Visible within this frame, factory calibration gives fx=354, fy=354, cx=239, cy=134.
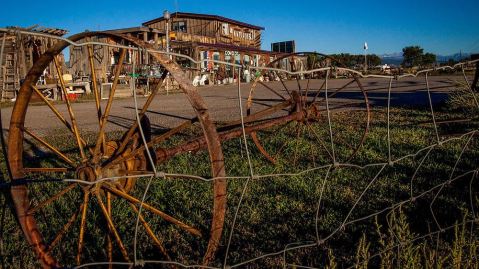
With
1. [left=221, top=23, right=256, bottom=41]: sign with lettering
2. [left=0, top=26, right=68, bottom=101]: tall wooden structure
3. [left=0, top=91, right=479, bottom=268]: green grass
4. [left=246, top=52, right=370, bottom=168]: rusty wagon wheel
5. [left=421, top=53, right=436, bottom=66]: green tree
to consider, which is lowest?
[left=0, top=91, right=479, bottom=268]: green grass

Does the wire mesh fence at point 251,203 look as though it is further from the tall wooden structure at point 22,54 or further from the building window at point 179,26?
the building window at point 179,26

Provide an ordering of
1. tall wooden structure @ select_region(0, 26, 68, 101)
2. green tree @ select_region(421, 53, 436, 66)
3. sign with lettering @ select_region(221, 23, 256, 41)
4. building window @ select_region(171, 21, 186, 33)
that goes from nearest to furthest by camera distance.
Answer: tall wooden structure @ select_region(0, 26, 68, 101)
building window @ select_region(171, 21, 186, 33)
sign with lettering @ select_region(221, 23, 256, 41)
green tree @ select_region(421, 53, 436, 66)

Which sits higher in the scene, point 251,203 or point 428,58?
point 428,58

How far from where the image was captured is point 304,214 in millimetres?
2879

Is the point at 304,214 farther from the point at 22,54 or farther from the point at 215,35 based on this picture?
the point at 215,35

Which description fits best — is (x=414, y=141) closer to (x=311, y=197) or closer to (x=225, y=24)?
(x=311, y=197)

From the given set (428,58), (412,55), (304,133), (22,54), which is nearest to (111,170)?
(304,133)

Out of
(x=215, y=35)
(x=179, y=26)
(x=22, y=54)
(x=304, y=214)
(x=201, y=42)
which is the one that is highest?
(x=179, y=26)

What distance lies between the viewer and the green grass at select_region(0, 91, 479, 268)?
216 cm

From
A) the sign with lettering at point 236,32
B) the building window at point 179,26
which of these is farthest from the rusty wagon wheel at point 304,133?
the sign with lettering at point 236,32

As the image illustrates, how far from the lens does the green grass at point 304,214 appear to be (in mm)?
2164

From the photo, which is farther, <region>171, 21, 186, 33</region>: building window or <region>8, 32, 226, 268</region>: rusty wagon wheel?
<region>171, 21, 186, 33</region>: building window

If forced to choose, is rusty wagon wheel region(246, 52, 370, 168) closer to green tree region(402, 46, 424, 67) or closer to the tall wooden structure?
the tall wooden structure

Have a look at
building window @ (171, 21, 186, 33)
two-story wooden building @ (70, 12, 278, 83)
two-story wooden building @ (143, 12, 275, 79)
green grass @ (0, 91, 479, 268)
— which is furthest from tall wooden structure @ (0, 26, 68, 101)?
green grass @ (0, 91, 479, 268)
